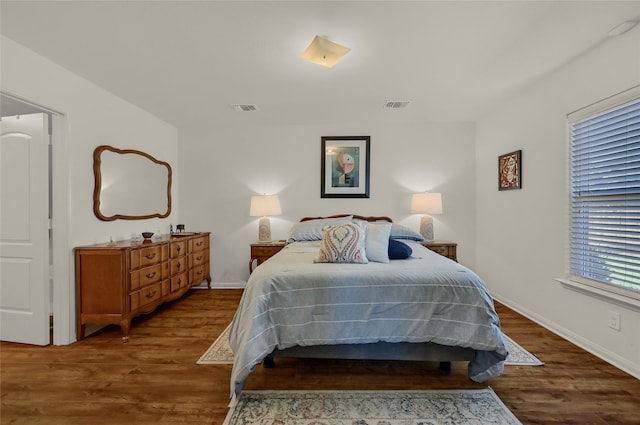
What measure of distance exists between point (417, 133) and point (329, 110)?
1.43m

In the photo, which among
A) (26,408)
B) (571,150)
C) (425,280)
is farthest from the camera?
(571,150)

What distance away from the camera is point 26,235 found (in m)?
2.50

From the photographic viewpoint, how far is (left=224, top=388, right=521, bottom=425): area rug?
5.22 ft

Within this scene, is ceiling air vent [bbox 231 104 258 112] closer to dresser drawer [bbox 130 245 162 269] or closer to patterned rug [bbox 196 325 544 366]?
dresser drawer [bbox 130 245 162 269]

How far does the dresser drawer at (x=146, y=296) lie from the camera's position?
8.89 ft

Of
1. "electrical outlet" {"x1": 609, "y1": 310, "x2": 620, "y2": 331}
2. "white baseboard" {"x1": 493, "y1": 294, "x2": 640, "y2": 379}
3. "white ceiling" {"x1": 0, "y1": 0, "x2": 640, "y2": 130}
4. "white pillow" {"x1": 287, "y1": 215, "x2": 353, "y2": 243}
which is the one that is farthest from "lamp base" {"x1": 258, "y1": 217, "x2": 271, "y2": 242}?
"electrical outlet" {"x1": 609, "y1": 310, "x2": 620, "y2": 331}

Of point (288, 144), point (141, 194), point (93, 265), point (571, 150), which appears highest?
point (288, 144)

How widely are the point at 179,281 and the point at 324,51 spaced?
3.02 meters

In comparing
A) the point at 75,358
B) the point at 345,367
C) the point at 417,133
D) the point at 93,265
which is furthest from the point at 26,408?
the point at 417,133

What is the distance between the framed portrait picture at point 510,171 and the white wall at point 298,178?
64cm

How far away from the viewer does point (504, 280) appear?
3.46 meters

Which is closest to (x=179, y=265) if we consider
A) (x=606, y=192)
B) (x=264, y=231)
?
(x=264, y=231)

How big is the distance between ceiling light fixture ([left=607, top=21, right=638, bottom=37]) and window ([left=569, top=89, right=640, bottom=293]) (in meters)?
0.44

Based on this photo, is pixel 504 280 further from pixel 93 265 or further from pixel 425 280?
pixel 93 265
